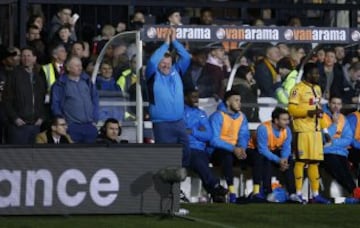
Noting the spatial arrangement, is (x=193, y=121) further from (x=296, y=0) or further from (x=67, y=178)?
(x=296, y=0)

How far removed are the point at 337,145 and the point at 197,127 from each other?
2313mm

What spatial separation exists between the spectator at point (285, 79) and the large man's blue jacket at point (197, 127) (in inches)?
64.0

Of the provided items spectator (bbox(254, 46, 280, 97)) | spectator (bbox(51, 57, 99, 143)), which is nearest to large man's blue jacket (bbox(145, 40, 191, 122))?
spectator (bbox(51, 57, 99, 143))

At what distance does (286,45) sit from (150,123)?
2779 mm

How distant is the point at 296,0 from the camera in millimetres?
26531

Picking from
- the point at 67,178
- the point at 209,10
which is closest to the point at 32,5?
the point at 209,10

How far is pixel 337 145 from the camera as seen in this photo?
2006 cm

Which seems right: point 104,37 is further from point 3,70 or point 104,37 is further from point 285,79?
point 285,79

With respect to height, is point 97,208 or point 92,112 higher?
point 92,112

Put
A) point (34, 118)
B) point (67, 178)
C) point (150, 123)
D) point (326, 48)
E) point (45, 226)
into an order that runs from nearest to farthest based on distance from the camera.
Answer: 1. point (45, 226)
2. point (67, 178)
3. point (34, 118)
4. point (150, 123)
5. point (326, 48)

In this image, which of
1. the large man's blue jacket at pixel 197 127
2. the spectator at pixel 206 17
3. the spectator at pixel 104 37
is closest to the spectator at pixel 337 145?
the large man's blue jacket at pixel 197 127

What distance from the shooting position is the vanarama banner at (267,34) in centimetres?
1947

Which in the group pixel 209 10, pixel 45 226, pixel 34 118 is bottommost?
pixel 45 226

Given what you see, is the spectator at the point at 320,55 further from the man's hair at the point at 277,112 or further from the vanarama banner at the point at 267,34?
the man's hair at the point at 277,112
